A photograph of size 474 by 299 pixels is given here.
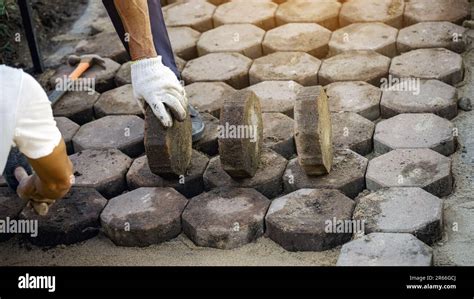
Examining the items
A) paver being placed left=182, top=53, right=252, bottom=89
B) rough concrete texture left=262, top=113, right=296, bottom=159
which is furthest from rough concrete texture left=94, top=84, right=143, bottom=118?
rough concrete texture left=262, top=113, right=296, bottom=159

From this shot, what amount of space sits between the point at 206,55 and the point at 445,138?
4.64 feet

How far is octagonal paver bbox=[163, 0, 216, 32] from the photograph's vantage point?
479 cm

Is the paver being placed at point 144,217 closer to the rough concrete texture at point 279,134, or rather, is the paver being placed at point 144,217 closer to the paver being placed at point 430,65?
the rough concrete texture at point 279,134

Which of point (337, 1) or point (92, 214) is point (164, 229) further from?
point (337, 1)

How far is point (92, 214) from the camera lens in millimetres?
3346

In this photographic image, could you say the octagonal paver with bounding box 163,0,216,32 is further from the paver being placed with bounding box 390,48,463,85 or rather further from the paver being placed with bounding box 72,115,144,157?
the paver being placed with bounding box 390,48,463,85

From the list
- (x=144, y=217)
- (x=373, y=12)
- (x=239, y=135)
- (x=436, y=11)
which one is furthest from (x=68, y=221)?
(x=436, y=11)

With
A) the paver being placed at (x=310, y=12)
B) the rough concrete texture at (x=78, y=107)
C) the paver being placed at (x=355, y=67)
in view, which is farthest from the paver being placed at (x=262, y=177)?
the paver being placed at (x=310, y=12)

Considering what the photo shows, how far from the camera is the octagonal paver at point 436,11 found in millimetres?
4441

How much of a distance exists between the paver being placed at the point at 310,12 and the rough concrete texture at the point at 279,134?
3.17 ft

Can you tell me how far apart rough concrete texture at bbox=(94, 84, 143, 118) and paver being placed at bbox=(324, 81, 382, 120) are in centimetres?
89

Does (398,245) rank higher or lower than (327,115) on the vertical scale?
lower

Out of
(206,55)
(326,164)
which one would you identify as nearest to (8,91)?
(326,164)
